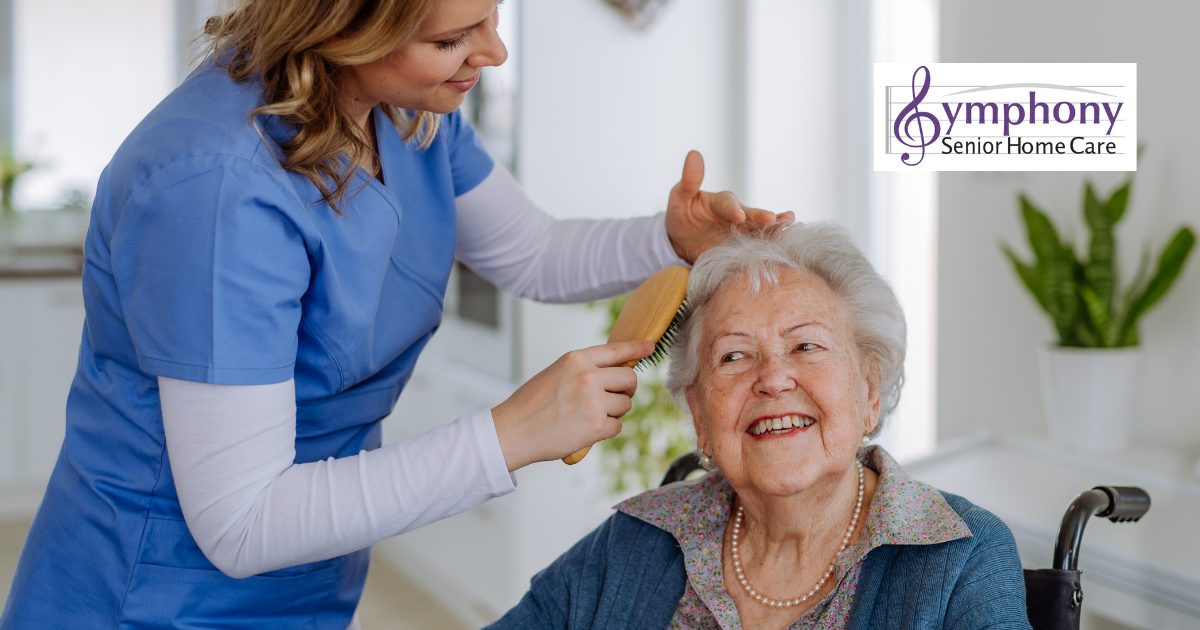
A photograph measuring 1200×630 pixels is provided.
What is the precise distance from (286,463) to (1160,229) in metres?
2.02

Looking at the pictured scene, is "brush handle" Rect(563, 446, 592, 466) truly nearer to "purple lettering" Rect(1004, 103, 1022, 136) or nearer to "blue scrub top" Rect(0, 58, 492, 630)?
"blue scrub top" Rect(0, 58, 492, 630)

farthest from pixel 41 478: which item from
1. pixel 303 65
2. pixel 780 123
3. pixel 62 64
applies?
pixel 303 65

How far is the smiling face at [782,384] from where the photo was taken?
1179 millimetres

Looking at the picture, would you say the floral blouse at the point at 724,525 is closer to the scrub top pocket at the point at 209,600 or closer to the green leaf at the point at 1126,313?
the scrub top pocket at the point at 209,600

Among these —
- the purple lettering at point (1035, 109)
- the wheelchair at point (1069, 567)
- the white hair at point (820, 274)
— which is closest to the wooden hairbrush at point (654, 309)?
the white hair at point (820, 274)

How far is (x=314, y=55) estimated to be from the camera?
3.25 feet

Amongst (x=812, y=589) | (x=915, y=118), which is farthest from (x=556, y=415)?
(x=915, y=118)

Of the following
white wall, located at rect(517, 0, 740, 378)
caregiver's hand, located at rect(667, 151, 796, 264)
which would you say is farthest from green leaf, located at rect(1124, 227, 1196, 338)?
white wall, located at rect(517, 0, 740, 378)

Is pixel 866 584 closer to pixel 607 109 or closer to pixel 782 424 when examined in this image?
pixel 782 424

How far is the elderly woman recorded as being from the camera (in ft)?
3.76

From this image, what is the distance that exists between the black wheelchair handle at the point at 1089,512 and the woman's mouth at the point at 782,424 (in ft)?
1.19

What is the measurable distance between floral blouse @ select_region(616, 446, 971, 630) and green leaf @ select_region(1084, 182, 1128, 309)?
100 cm

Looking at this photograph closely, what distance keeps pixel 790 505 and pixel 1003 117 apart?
1.12 meters

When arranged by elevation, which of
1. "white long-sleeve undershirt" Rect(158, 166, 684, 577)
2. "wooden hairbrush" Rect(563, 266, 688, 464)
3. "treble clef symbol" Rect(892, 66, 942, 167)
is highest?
"treble clef symbol" Rect(892, 66, 942, 167)
